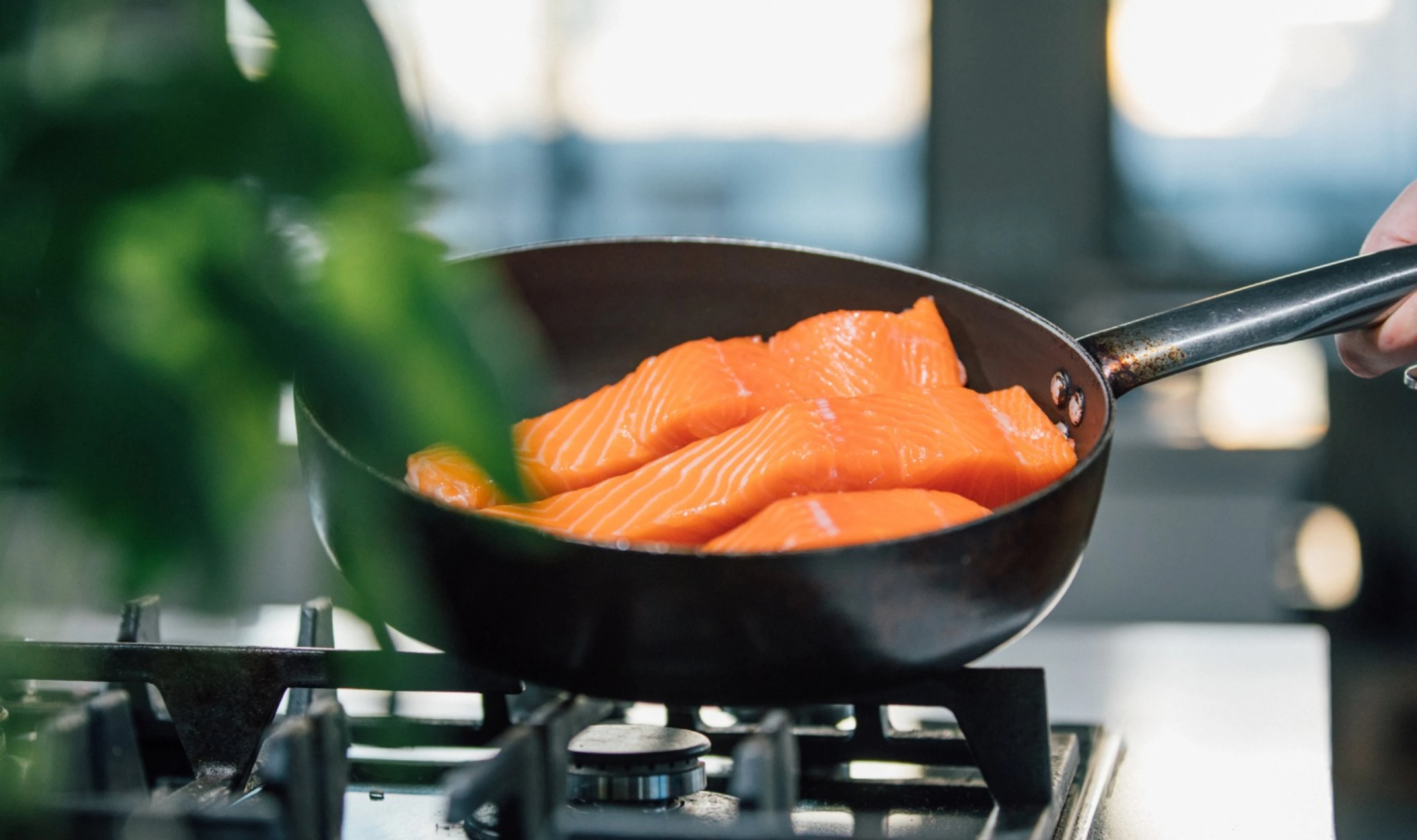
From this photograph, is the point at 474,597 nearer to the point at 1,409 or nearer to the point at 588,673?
the point at 588,673

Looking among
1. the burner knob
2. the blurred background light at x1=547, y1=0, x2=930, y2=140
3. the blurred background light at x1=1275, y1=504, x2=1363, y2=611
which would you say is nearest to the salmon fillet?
the burner knob

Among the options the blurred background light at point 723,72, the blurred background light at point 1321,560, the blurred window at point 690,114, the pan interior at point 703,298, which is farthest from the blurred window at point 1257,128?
the pan interior at point 703,298

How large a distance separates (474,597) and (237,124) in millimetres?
476

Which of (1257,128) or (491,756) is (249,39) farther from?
(1257,128)

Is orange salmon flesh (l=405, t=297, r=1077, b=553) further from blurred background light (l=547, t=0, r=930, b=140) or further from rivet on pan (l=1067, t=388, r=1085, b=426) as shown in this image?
blurred background light (l=547, t=0, r=930, b=140)

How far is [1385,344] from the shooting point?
1066 mm

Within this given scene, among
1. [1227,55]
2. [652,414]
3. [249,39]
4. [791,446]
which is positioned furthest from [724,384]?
[1227,55]

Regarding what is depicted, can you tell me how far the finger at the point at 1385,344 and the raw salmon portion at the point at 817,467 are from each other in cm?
33

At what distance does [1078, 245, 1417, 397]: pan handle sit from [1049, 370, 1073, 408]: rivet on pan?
0.04m

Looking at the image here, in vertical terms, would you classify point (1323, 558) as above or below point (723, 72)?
below

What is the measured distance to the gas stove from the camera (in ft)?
2.00

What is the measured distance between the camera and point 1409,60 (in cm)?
450

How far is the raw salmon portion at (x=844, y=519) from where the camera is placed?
0.74 m

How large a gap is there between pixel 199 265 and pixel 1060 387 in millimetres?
865
